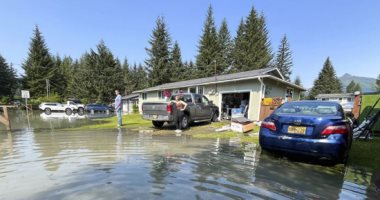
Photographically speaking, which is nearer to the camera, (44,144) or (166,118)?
(44,144)

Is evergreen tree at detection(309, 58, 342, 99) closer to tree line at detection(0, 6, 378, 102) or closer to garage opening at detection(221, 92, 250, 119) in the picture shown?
tree line at detection(0, 6, 378, 102)

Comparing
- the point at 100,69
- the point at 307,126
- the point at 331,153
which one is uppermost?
the point at 100,69

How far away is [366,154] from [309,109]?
7.56ft

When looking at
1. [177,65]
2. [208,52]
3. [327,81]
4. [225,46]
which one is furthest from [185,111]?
[327,81]

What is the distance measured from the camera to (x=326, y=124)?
4.36 metres

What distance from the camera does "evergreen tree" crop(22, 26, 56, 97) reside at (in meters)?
43.8

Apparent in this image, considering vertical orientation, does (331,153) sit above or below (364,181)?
above

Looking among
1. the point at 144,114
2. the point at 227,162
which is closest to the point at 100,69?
the point at 144,114

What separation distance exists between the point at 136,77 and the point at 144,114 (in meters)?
58.7

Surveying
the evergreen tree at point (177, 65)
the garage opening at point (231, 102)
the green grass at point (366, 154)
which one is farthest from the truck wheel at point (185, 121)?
the evergreen tree at point (177, 65)

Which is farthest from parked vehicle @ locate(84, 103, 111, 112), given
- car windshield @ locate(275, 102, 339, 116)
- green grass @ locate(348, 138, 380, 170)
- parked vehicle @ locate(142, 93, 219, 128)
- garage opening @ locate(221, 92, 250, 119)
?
green grass @ locate(348, 138, 380, 170)

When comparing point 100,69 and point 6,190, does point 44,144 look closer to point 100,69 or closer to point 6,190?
point 6,190

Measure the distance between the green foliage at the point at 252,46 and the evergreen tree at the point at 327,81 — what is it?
22779 mm

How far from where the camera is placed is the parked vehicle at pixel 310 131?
4.32m
